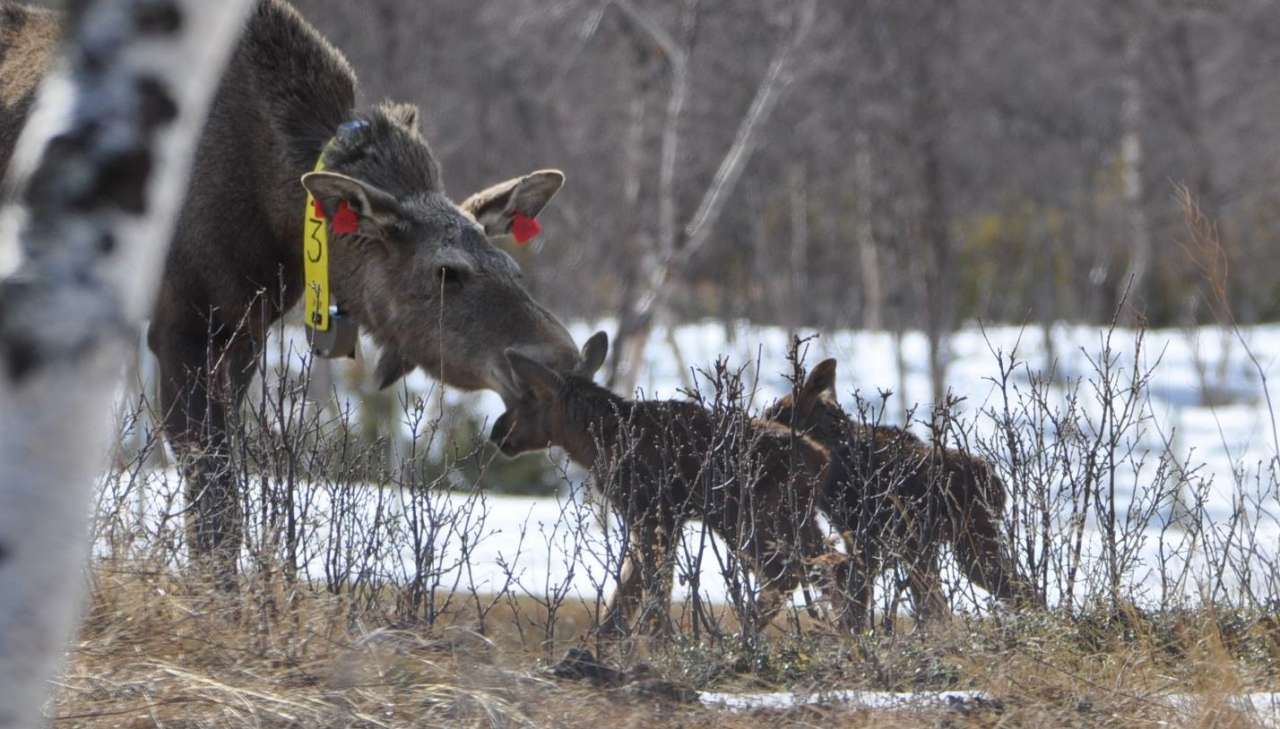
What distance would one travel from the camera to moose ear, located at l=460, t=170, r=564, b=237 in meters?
8.19

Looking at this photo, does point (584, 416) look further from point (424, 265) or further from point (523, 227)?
point (523, 227)

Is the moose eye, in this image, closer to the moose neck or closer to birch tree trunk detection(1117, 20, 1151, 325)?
the moose neck

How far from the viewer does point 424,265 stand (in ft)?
24.6

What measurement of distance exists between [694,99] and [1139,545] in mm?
12758

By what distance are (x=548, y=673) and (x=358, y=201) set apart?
123 inches

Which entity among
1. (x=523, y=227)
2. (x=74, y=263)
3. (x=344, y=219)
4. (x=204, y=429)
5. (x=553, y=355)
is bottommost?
(x=74, y=263)

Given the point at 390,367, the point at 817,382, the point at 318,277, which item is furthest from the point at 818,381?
the point at 318,277

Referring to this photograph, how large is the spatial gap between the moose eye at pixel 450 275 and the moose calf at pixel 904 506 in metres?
1.53

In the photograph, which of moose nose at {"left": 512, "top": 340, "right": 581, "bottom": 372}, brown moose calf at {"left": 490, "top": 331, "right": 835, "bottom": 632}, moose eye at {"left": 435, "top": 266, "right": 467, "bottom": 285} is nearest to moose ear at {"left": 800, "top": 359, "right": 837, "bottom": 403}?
brown moose calf at {"left": 490, "top": 331, "right": 835, "bottom": 632}

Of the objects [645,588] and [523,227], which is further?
[523,227]

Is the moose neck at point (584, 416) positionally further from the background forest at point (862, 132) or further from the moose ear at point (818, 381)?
the background forest at point (862, 132)

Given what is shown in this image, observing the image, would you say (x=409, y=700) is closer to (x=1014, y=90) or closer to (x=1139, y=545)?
(x=1139, y=545)

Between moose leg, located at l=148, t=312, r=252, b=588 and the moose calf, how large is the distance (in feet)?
6.92

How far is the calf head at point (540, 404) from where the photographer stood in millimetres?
7000
